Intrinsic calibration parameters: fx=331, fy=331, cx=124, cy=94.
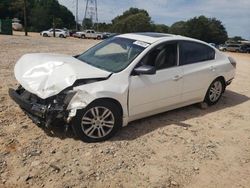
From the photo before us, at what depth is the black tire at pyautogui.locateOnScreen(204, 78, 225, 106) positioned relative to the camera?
22.9 ft

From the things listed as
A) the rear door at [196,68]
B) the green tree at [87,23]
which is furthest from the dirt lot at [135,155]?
the green tree at [87,23]

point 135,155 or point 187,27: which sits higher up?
point 135,155

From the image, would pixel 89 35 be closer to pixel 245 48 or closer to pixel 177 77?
pixel 245 48

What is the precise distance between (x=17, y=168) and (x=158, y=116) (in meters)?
2.95

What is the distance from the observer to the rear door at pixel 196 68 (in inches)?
246

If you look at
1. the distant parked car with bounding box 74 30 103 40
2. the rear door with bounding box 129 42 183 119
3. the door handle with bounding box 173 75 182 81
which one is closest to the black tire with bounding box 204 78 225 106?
the rear door with bounding box 129 42 183 119

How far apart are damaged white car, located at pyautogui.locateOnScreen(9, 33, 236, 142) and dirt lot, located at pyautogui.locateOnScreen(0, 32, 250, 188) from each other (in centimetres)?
31

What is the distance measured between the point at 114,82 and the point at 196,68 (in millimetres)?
2083

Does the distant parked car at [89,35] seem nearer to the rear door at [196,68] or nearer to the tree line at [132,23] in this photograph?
the tree line at [132,23]

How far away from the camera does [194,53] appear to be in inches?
259

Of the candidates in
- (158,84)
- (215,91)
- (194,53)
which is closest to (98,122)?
(158,84)

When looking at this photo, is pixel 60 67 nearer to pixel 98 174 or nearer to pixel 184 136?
pixel 98 174

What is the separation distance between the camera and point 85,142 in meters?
4.92

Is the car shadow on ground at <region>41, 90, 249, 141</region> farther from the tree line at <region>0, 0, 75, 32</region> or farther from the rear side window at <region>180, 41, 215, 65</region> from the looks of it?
the tree line at <region>0, 0, 75, 32</region>
